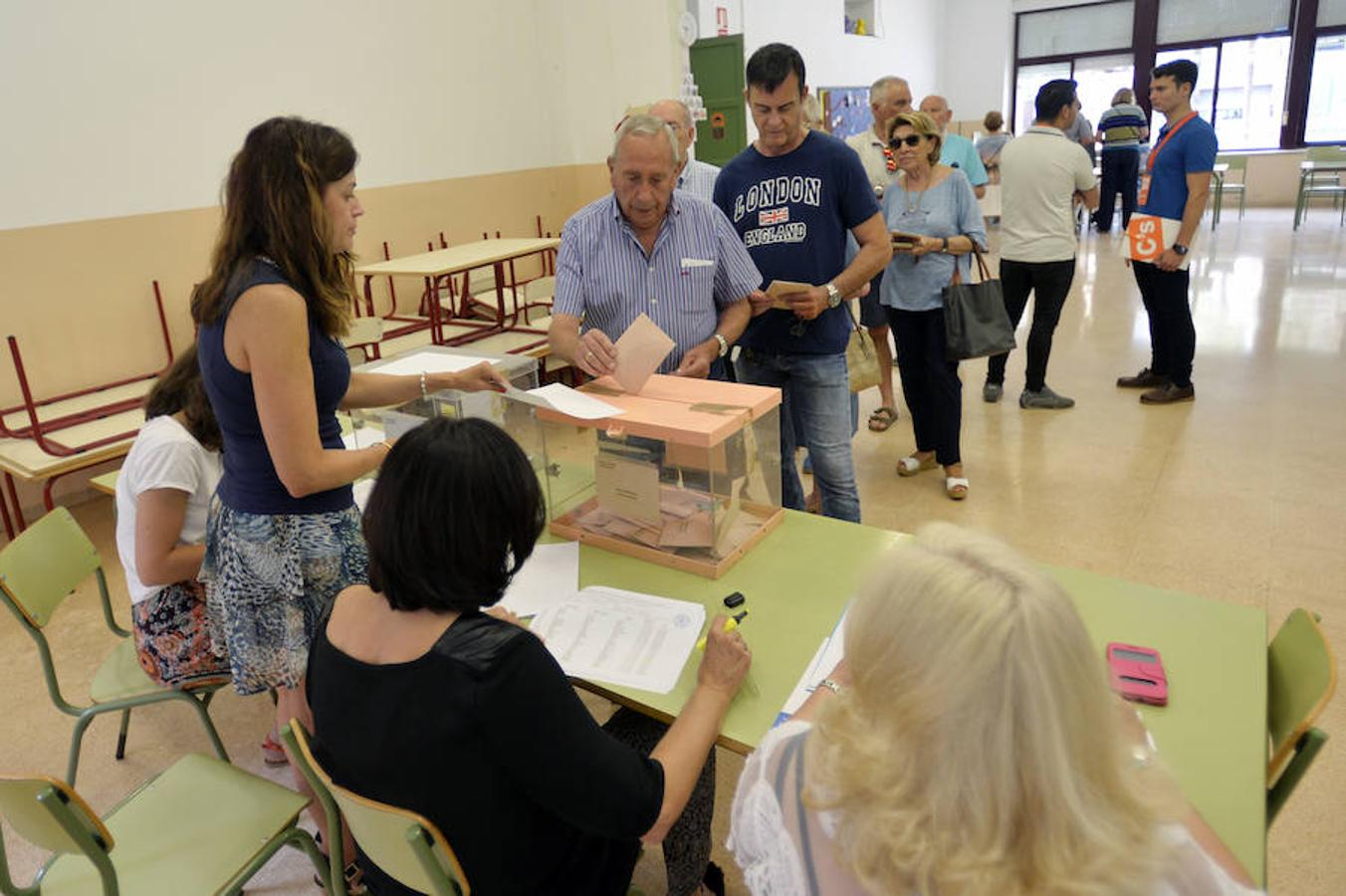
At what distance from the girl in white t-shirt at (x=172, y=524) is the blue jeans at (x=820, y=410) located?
162 cm

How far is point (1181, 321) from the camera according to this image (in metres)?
4.77

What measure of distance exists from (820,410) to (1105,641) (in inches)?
55.9

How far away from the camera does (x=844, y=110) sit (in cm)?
880

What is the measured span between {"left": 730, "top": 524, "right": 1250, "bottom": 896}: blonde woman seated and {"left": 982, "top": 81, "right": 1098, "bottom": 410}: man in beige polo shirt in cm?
412

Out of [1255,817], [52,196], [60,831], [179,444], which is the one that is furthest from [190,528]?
[52,196]

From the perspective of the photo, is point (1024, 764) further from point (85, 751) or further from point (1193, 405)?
point (1193, 405)

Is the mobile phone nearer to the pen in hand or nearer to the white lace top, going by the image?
the white lace top

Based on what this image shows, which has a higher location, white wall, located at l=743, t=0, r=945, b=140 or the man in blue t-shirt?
white wall, located at l=743, t=0, r=945, b=140

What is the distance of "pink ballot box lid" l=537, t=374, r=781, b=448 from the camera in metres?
1.72

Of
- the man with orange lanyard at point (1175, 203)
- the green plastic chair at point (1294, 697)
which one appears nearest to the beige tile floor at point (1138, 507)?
the man with orange lanyard at point (1175, 203)

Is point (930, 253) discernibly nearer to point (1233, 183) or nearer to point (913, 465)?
point (913, 465)

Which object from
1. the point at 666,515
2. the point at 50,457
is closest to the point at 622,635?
the point at 666,515

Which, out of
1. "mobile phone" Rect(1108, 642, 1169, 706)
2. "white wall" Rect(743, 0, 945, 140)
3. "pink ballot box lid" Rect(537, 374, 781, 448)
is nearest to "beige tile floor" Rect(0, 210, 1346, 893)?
"mobile phone" Rect(1108, 642, 1169, 706)

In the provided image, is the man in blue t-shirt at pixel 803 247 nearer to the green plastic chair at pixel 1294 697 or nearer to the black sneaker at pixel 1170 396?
the green plastic chair at pixel 1294 697
